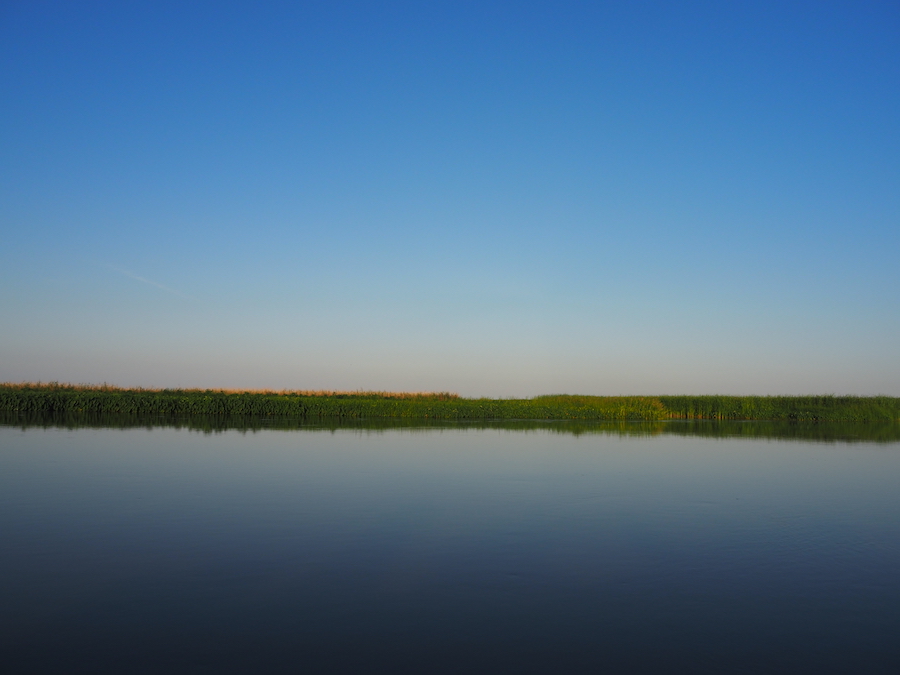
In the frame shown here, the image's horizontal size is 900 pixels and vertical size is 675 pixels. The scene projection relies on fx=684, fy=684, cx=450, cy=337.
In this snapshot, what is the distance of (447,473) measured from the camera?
15.9 meters

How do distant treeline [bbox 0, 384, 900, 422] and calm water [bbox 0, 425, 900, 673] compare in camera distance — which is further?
distant treeline [bbox 0, 384, 900, 422]

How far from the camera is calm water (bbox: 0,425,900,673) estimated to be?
5.63 m

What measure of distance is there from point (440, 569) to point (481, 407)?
1335 inches

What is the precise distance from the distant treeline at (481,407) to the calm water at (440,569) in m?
24.7

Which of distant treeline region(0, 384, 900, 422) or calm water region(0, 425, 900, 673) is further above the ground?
distant treeline region(0, 384, 900, 422)

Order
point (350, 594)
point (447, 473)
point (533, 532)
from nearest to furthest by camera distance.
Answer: point (350, 594) → point (533, 532) → point (447, 473)

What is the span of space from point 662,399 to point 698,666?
4270 cm

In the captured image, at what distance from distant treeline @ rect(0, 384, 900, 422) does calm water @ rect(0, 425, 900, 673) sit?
80.9ft

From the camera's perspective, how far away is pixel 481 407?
41750 mm

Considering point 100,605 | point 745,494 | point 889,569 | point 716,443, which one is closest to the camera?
point 100,605

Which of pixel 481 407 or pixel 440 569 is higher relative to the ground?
pixel 481 407

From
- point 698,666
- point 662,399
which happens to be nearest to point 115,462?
point 698,666

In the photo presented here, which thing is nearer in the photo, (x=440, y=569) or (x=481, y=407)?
(x=440, y=569)

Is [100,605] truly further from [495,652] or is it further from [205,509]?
[205,509]
